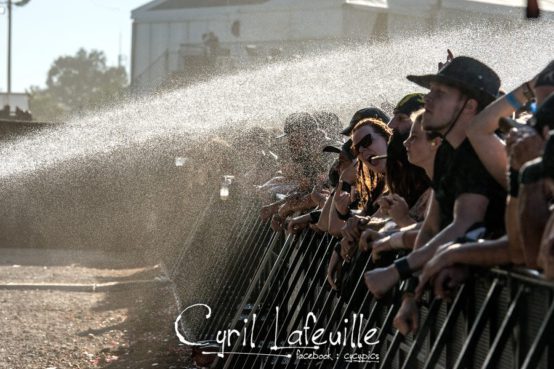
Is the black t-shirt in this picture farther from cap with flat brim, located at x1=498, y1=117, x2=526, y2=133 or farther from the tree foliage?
the tree foliage

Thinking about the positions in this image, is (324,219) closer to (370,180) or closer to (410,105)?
(370,180)

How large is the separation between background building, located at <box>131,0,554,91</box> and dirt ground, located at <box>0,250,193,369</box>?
1239 centimetres

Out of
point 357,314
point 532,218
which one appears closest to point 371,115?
point 357,314

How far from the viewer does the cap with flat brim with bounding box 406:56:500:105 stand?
5.24 meters

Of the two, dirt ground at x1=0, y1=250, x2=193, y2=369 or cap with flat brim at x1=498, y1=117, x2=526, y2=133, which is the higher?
cap with flat brim at x1=498, y1=117, x2=526, y2=133

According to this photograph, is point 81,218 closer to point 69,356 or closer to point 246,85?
point 246,85

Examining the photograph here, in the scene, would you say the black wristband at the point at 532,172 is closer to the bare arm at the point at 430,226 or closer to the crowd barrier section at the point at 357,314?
the crowd barrier section at the point at 357,314

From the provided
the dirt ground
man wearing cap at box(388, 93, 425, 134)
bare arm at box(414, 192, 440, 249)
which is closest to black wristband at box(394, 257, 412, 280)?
bare arm at box(414, 192, 440, 249)

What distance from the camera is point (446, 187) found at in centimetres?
512

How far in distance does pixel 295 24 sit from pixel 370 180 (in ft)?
A: 110

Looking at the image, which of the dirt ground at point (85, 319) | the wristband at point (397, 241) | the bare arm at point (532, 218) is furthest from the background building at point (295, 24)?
the bare arm at point (532, 218)

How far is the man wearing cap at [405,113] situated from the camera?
6.53 m

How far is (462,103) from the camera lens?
17.4 feet

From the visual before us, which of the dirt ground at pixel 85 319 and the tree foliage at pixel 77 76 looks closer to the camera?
the dirt ground at pixel 85 319
